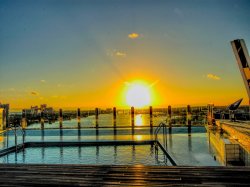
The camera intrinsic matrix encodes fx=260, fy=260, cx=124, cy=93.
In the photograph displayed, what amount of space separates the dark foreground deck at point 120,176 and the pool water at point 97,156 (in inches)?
116

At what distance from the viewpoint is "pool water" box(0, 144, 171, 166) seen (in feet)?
22.4

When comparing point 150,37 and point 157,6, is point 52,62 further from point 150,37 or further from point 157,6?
point 157,6

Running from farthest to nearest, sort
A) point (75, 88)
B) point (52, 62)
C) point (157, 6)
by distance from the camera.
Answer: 1. point (75, 88)
2. point (52, 62)
3. point (157, 6)

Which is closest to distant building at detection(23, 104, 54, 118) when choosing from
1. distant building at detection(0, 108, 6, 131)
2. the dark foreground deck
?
distant building at detection(0, 108, 6, 131)

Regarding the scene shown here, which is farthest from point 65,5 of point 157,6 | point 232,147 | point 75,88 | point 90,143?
point 75,88

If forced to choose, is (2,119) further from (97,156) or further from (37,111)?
(97,156)

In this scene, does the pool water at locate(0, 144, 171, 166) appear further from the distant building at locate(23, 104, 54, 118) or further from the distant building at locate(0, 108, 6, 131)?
the distant building at locate(23, 104, 54, 118)

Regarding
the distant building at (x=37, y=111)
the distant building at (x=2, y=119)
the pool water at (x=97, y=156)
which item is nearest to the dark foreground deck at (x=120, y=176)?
the pool water at (x=97, y=156)

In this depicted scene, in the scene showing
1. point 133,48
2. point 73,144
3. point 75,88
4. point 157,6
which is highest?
point 157,6

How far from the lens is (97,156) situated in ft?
24.9

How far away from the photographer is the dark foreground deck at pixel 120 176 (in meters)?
2.91

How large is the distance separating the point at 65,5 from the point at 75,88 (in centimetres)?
1016

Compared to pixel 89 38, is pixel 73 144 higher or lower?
lower

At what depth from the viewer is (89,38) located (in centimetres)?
977
